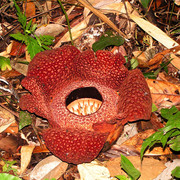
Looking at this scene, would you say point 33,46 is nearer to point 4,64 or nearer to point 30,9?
point 4,64

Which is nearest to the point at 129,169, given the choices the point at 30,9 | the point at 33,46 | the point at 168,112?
the point at 168,112

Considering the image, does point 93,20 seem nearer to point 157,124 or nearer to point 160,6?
point 160,6

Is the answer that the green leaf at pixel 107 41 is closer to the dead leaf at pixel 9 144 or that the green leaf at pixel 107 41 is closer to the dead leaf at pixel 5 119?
the dead leaf at pixel 5 119

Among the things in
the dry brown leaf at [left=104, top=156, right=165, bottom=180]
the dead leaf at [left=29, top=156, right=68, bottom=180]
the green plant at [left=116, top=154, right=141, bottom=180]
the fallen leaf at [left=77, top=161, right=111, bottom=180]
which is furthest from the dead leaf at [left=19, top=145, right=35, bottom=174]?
the green plant at [left=116, top=154, right=141, bottom=180]

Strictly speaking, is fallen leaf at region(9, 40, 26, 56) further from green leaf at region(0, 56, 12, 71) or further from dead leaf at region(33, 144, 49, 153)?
dead leaf at region(33, 144, 49, 153)

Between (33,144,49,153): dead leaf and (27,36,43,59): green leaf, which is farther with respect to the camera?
(27,36,43,59): green leaf

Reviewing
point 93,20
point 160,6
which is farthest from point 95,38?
point 160,6
